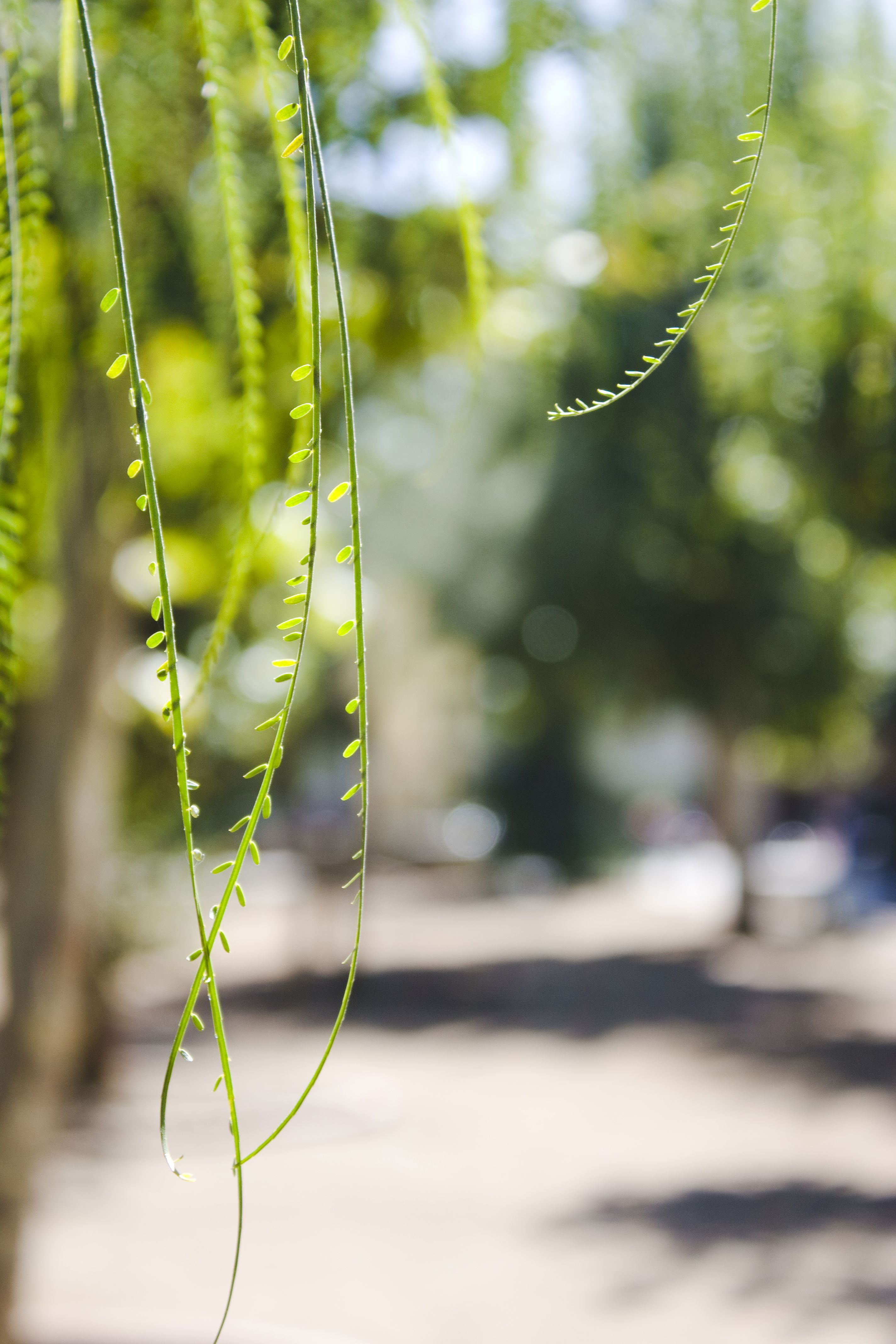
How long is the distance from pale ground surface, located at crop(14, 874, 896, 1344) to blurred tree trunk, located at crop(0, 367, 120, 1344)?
0.88ft

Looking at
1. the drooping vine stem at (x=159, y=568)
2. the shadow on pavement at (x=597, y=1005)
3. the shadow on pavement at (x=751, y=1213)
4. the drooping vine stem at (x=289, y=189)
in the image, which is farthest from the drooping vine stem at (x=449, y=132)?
the shadow on pavement at (x=597, y=1005)

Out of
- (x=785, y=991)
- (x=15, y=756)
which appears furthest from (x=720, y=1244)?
(x=785, y=991)

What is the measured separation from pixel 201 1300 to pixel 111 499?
3231 millimetres

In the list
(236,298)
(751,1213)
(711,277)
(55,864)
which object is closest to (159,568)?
(711,277)

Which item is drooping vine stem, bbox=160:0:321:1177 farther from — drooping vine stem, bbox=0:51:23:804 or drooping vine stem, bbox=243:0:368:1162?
drooping vine stem, bbox=0:51:23:804

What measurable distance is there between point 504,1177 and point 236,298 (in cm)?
550

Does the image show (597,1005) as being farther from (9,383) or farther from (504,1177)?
(9,383)

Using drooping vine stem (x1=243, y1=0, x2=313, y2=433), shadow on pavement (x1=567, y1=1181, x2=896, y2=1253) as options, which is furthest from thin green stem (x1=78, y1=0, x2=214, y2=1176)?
shadow on pavement (x1=567, y1=1181, x2=896, y2=1253)

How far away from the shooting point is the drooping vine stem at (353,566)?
385mm

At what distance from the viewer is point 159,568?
1.30 feet

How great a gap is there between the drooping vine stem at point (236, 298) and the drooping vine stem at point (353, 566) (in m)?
0.18

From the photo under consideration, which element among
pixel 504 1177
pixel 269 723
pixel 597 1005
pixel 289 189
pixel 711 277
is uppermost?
pixel 289 189

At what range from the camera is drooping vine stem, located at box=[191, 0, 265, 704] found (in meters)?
0.59

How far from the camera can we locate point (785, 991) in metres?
10.2
